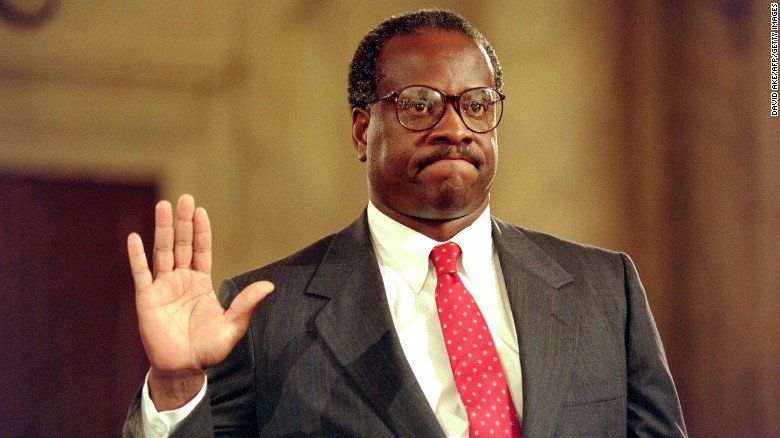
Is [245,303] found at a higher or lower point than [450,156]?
lower

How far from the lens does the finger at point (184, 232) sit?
1.25m

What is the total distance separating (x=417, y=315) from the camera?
143 cm

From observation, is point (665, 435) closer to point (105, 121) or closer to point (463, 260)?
point (463, 260)

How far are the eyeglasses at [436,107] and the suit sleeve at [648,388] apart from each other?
434mm

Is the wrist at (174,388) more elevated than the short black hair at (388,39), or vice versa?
the short black hair at (388,39)

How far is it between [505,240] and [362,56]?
45cm

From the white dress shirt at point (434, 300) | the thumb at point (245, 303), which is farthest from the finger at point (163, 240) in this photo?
the white dress shirt at point (434, 300)

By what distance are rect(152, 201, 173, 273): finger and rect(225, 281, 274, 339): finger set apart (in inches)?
4.7

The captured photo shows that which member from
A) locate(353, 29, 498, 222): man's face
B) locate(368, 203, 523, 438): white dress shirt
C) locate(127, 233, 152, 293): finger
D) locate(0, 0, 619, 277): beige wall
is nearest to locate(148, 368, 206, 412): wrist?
locate(127, 233, 152, 293): finger

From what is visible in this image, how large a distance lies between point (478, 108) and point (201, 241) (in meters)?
0.53

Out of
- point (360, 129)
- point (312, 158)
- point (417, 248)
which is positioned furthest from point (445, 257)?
point (312, 158)

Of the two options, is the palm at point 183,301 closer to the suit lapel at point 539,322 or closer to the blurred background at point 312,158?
the suit lapel at point 539,322

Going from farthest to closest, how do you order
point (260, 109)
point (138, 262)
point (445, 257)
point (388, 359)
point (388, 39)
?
point (260, 109)
point (388, 39)
point (445, 257)
point (388, 359)
point (138, 262)

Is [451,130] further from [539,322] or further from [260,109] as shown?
[260,109]
